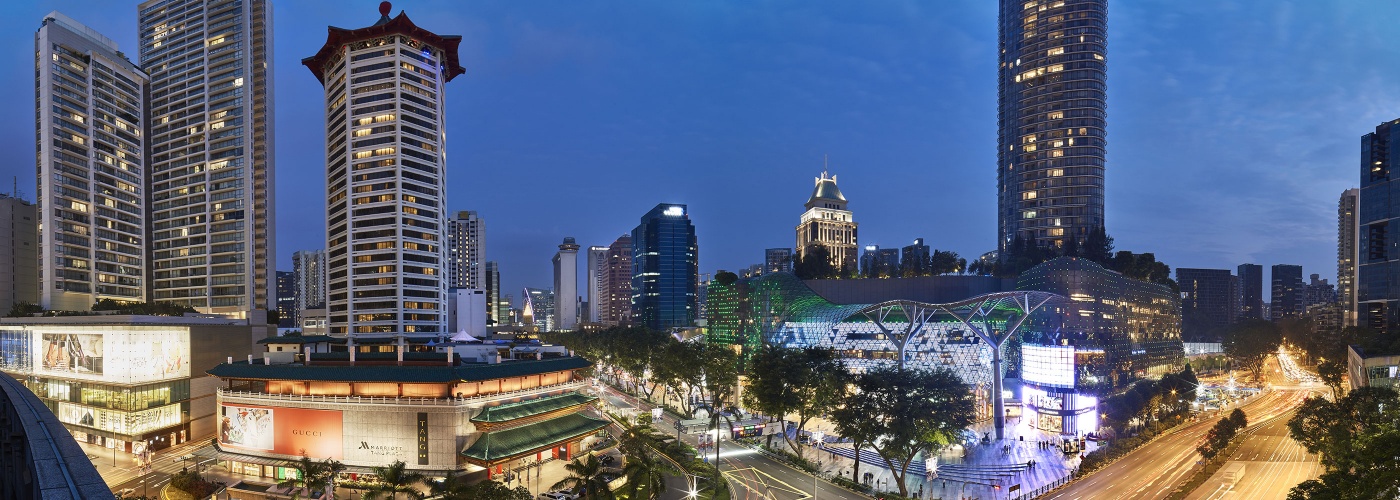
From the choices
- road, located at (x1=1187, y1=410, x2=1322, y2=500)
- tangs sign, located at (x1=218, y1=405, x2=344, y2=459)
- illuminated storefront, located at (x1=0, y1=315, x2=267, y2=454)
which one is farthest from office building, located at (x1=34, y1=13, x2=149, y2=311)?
road, located at (x1=1187, y1=410, x2=1322, y2=500)

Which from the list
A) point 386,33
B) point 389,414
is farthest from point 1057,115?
point 389,414

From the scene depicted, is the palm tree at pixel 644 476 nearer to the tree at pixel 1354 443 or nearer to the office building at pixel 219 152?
the tree at pixel 1354 443

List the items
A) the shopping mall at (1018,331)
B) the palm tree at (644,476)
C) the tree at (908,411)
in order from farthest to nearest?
the shopping mall at (1018,331) → the tree at (908,411) → the palm tree at (644,476)

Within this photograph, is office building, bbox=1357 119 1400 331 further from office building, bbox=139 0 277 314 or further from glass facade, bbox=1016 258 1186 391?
office building, bbox=139 0 277 314

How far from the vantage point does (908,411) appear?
194 ft

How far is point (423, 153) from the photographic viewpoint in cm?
11488

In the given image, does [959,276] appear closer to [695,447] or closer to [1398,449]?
[695,447]

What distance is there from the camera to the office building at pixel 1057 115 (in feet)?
532

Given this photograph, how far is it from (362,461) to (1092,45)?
17033 centimetres

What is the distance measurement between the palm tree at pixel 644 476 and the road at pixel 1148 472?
34.8 metres

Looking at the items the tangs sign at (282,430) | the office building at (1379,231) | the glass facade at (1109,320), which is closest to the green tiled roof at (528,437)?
the tangs sign at (282,430)

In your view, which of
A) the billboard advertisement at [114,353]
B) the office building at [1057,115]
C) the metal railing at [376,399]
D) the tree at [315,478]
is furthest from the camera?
the office building at [1057,115]

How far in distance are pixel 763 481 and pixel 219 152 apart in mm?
111823

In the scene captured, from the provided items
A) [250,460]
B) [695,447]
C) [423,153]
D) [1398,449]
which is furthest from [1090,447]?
[423,153]
